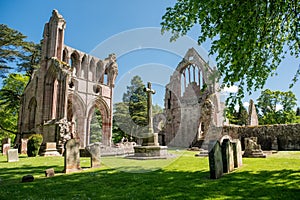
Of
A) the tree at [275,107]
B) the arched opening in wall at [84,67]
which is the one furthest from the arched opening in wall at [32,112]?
the tree at [275,107]

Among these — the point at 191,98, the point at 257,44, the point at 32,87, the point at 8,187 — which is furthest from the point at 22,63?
the point at 257,44

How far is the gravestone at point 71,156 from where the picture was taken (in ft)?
26.2

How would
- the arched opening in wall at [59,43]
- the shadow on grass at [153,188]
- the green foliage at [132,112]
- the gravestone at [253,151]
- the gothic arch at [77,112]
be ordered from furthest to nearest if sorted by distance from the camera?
the green foliage at [132,112]
the gothic arch at [77,112]
the arched opening in wall at [59,43]
the gravestone at [253,151]
the shadow on grass at [153,188]

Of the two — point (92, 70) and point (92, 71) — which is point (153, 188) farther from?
point (92, 70)

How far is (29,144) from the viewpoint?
51.2 ft

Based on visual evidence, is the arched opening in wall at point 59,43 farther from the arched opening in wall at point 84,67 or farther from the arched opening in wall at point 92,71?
the arched opening in wall at point 92,71

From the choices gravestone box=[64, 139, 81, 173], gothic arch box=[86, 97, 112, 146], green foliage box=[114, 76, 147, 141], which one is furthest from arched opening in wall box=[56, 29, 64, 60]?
gravestone box=[64, 139, 81, 173]

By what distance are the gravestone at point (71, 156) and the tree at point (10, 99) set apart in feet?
87.2

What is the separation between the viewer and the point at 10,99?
29594mm

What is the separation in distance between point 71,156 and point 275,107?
45.7 metres

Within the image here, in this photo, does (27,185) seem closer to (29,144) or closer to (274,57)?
(274,57)

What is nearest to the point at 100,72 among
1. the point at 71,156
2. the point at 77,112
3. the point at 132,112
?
the point at 77,112

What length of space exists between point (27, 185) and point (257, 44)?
26.3ft

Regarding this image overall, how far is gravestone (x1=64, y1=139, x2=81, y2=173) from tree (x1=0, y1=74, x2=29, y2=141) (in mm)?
26576
